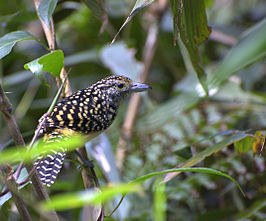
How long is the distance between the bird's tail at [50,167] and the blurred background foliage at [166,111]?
0.62 ft

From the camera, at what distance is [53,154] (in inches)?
61.5

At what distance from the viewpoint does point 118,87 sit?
7.46 ft

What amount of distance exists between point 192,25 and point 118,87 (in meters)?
1.01

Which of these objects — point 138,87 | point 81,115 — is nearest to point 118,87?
point 138,87

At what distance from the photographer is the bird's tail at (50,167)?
1534 millimetres

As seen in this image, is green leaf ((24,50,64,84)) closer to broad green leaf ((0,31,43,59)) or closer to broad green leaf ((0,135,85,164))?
broad green leaf ((0,31,43,59))

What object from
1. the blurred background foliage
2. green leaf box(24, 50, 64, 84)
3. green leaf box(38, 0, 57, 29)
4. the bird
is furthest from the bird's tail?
green leaf box(38, 0, 57, 29)

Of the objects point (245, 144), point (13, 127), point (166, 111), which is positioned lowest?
point (166, 111)

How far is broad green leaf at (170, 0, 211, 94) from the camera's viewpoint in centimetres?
119

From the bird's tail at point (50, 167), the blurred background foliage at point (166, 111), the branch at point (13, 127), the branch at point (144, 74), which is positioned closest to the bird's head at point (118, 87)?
the blurred background foliage at point (166, 111)

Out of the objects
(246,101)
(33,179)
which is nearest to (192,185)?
(246,101)

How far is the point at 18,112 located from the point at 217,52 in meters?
2.15

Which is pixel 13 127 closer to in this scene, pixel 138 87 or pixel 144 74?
pixel 138 87

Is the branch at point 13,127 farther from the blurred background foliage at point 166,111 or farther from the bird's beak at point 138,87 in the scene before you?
the bird's beak at point 138,87
